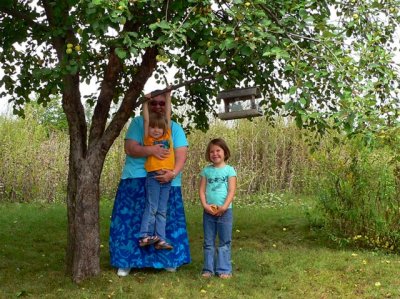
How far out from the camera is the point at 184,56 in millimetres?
6930

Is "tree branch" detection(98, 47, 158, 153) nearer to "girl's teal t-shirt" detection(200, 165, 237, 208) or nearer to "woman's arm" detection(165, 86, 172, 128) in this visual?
"woman's arm" detection(165, 86, 172, 128)

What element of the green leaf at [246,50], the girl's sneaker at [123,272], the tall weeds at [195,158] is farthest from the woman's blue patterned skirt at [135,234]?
the tall weeds at [195,158]

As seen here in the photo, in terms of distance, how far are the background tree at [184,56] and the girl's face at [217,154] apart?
64cm

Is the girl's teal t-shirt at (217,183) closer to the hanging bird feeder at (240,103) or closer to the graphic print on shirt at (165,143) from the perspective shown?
the graphic print on shirt at (165,143)

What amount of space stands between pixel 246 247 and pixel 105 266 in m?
1.73

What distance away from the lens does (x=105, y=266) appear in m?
6.29

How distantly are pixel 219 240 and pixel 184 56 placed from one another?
2.23 metres

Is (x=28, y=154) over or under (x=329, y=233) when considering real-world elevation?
over

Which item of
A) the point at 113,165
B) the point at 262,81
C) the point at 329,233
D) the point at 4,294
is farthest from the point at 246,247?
the point at 113,165

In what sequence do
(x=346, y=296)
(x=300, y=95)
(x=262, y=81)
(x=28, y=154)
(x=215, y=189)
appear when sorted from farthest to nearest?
(x=28, y=154), (x=262, y=81), (x=215, y=189), (x=346, y=296), (x=300, y=95)

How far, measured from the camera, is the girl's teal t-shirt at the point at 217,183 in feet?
18.6

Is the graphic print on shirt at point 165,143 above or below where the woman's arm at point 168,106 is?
below

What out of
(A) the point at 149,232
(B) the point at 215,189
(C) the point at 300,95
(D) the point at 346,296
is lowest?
(D) the point at 346,296

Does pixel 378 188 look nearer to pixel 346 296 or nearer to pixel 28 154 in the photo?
pixel 346 296
